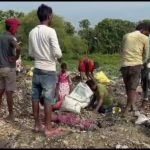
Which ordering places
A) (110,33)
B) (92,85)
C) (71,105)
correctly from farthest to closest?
(110,33) < (92,85) < (71,105)

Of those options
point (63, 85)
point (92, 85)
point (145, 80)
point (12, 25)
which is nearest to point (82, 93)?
point (92, 85)

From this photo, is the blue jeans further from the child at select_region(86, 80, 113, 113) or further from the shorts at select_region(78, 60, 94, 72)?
the shorts at select_region(78, 60, 94, 72)

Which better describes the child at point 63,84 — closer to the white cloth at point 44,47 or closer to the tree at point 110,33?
the white cloth at point 44,47

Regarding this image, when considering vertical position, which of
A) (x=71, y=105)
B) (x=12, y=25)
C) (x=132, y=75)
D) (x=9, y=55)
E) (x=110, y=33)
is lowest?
(x=110, y=33)

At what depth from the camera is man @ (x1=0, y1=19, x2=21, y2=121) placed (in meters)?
7.52

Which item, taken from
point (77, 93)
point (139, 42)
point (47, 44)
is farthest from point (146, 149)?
point (77, 93)

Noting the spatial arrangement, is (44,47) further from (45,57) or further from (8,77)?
(8,77)

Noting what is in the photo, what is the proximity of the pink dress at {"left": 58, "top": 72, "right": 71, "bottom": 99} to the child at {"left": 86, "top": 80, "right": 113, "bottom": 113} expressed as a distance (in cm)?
46

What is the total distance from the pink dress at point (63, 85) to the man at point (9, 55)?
178 cm

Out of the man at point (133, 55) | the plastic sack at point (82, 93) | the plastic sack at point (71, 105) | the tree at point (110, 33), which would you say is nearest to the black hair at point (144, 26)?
the man at point (133, 55)

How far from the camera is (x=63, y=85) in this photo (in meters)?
9.41

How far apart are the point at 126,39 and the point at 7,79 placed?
6.97ft

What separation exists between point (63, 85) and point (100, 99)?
875 mm

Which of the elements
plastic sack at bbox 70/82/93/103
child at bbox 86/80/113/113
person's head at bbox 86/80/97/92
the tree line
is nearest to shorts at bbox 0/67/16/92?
plastic sack at bbox 70/82/93/103
